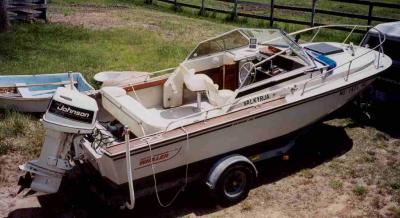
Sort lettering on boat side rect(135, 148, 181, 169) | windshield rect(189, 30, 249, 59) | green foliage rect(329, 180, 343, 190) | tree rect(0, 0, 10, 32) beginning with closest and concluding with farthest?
lettering on boat side rect(135, 148, 181, 169), green foliage rect(329, 180, 343, 190), windshield rect(189, 30, 249, 59), tree rect(0, 0, 10, 32)

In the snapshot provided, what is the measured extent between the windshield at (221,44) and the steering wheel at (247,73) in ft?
1.72

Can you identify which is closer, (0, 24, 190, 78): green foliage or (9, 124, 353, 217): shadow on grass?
(9, 124, 353, 217): shadow on grass

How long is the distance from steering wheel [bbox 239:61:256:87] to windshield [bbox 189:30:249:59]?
525 mm

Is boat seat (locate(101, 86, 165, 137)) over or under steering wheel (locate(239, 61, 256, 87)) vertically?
under

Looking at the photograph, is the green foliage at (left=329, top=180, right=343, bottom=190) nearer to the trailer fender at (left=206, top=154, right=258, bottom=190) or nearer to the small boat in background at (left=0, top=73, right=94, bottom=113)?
the trailer fender at (left=206, top=154, right=258, bottom=190)

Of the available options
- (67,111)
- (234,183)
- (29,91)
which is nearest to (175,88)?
(234,183)

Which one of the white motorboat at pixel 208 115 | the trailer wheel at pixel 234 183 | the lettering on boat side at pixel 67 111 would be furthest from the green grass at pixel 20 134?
the trailer wheel at pixel 234 183

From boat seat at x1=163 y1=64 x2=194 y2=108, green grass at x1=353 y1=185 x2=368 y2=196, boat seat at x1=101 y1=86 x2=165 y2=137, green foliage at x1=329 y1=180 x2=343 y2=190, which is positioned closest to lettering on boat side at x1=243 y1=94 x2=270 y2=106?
boat seat at x1=163 y1=64 x2=194 y2=108

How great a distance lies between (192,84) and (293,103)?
1.49 metres

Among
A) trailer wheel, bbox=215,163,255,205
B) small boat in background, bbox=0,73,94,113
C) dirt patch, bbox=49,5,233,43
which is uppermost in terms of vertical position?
dirt patch, bbox=49,5,233,43

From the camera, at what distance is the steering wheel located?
6.95 m

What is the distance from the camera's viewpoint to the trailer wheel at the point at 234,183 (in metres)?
6.25

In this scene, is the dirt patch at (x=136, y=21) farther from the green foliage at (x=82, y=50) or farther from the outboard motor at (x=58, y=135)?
the outboard motor at (x=58, y=135)

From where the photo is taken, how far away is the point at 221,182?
20.4ft
